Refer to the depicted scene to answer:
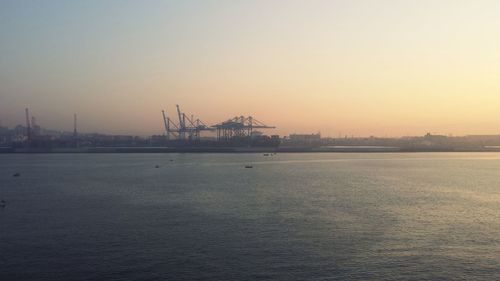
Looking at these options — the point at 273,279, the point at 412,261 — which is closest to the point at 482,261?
the point at 412,261

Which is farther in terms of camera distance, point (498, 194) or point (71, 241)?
point (498, 194)

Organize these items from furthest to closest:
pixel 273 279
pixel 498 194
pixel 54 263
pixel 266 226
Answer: pixel 498 194 → pixel 266 226 → pixel 54 263 → pixel 273 279

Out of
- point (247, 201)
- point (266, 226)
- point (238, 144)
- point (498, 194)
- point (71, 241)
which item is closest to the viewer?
point (71, 241)

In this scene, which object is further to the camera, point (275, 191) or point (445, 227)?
point (275, 191)

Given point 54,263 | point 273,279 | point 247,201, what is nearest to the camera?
point 273,279

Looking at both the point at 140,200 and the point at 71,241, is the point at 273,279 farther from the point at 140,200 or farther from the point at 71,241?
the point at 140,200

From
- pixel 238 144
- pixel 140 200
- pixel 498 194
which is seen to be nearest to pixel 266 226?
pixel 140 200

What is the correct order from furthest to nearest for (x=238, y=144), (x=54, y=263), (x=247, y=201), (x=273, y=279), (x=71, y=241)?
(x=238, y=144)
(x=247, y=201)
(x=71, y=241)
(x=54, y=263)
(x=273, y=279)

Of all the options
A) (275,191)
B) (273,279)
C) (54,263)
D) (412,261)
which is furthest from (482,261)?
(275,191)

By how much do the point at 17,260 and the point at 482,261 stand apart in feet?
24.9

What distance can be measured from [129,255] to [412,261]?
468 cm

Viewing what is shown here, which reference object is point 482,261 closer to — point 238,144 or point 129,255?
point 129,255

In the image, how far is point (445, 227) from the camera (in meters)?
10.7

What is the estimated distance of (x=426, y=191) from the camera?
17.9 metres
